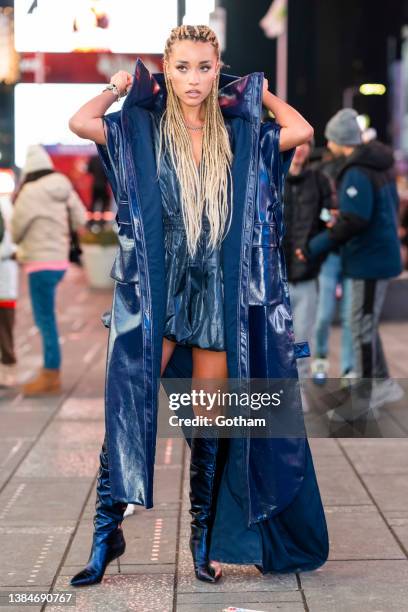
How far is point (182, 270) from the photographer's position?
400 cm

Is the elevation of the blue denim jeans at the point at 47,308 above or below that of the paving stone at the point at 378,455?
above

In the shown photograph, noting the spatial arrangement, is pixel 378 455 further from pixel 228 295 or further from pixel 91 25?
pixel 91 25

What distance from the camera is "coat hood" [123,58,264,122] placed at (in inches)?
157

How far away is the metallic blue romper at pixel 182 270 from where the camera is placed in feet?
13.1

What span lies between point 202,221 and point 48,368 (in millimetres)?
4636

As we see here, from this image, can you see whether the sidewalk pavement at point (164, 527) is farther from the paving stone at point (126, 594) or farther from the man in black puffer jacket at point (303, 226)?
the man in black puffer jacket at point (303, 226)

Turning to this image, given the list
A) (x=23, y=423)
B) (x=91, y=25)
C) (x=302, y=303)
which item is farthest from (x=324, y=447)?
(x=91, y=25)

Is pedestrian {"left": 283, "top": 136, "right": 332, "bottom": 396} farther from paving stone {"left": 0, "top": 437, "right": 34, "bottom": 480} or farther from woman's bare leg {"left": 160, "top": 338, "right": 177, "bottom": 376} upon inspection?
woman's bare leg {"left": 160, "top": 338, "right": 177, "bottom": 376}

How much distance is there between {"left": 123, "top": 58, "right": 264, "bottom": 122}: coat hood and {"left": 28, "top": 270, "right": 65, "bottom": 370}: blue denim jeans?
14.6ft

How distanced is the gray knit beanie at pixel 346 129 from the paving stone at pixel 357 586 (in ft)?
13.1

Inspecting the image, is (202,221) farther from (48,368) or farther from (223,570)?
(48,368)

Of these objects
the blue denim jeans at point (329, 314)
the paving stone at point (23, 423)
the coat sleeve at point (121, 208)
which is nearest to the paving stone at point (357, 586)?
the coat sleeve at point (121, 208)

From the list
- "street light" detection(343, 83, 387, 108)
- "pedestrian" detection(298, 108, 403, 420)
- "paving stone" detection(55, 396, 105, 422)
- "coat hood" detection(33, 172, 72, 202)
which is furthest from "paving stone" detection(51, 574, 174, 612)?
"street light" detection(343, 83, 387, 108)

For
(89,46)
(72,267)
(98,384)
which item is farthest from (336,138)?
(72,267)
